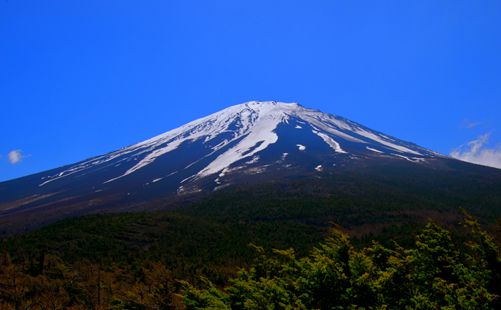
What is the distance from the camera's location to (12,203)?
81.0 meters

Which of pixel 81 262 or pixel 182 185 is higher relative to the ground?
pixel 182 185

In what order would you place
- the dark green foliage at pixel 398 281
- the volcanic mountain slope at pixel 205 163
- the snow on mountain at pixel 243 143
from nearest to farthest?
1. the dark green foliage at pixel 398 281
2. the volcanic mountain slope at pixel 205 163
3. the snow on mountain at pixel 243 143

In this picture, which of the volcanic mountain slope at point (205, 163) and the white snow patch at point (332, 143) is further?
the white snow patch at point (332, 143)

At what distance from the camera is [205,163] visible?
9144cm

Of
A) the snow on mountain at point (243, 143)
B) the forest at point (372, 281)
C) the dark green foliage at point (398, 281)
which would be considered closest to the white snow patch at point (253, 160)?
the snow on mountain at point (243, 143)

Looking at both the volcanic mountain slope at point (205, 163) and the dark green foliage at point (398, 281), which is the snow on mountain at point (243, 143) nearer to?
the volcanic mountain slope at point (205, 163)

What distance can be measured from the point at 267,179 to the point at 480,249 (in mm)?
60149

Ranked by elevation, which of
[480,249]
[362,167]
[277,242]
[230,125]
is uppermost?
[230,125]

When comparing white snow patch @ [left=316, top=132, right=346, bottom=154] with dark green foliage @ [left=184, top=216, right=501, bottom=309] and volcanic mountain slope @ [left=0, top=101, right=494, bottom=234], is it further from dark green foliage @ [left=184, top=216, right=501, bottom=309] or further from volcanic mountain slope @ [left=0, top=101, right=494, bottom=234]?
dark green foliage @ [left=184, top=216, right=501, bottom=309]

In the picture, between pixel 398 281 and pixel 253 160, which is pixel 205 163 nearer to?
pixel 253 160

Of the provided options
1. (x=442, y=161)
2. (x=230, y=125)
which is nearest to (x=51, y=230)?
(x=442, y=161)

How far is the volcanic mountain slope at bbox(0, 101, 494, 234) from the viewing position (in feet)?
226

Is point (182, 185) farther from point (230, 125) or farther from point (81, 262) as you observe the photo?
point (230, 125)

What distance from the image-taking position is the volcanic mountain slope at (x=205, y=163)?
226 ft
